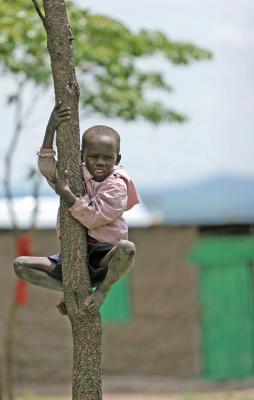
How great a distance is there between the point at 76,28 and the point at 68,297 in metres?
6.29

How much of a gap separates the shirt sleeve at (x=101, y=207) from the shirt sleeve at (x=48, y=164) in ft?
0.58

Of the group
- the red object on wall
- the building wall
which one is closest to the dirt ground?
the building wall

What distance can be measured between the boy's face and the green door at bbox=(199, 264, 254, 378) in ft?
39.0

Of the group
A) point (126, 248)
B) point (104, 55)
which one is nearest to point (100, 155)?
point (126, 248)

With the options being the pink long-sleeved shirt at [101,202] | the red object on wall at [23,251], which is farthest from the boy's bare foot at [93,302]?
the red object on wall at [23,251]

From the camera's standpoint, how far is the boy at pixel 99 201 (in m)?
4.62

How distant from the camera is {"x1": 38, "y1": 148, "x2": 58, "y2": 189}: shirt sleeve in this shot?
4.70 meters

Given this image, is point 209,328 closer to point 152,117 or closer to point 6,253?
point 6,253

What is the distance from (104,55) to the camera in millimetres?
11359

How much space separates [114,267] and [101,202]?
0.94 feet

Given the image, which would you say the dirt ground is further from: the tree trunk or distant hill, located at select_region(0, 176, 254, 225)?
the tree trunk

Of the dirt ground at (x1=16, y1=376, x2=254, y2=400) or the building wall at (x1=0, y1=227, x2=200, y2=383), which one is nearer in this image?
the dirt ground at (x1=16, y1=376, x2=254, y2=400)

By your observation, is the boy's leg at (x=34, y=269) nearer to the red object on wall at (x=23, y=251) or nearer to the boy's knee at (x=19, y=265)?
the boy's knee at (x=19, y=265)

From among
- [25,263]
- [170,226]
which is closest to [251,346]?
[170,226]
